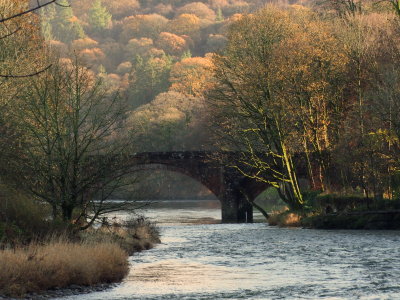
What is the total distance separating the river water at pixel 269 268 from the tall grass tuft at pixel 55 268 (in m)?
0.80

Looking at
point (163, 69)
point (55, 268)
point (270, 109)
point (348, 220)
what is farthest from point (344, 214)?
point (163, 69)

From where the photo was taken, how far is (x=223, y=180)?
7162cm

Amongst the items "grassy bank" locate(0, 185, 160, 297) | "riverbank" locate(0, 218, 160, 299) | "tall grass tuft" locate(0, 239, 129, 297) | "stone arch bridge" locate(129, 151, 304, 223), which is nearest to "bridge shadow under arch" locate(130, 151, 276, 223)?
"stone arch bridge" locate(129, 151, 304, 223)

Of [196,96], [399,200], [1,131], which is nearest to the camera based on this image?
Result: [1,131]

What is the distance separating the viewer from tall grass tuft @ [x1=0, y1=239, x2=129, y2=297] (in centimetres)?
2105

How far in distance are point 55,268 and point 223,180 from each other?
1951 inches

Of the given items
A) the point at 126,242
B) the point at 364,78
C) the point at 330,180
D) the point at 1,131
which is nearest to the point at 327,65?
the point at 364,78

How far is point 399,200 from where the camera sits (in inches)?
1850

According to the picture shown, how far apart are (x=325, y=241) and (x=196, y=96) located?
86795 mm

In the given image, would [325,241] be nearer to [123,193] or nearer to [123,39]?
[123,193]

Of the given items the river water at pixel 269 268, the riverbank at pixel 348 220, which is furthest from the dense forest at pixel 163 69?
the river water at pixel 269 268

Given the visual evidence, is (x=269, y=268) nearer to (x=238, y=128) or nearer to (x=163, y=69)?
(x=238, y=128)

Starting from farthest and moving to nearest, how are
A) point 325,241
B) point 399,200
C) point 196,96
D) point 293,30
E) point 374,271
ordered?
point 196,96 < point 293,30 < point 399,200 < point 325,241 < point 374,271

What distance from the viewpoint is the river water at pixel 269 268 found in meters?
22.4
